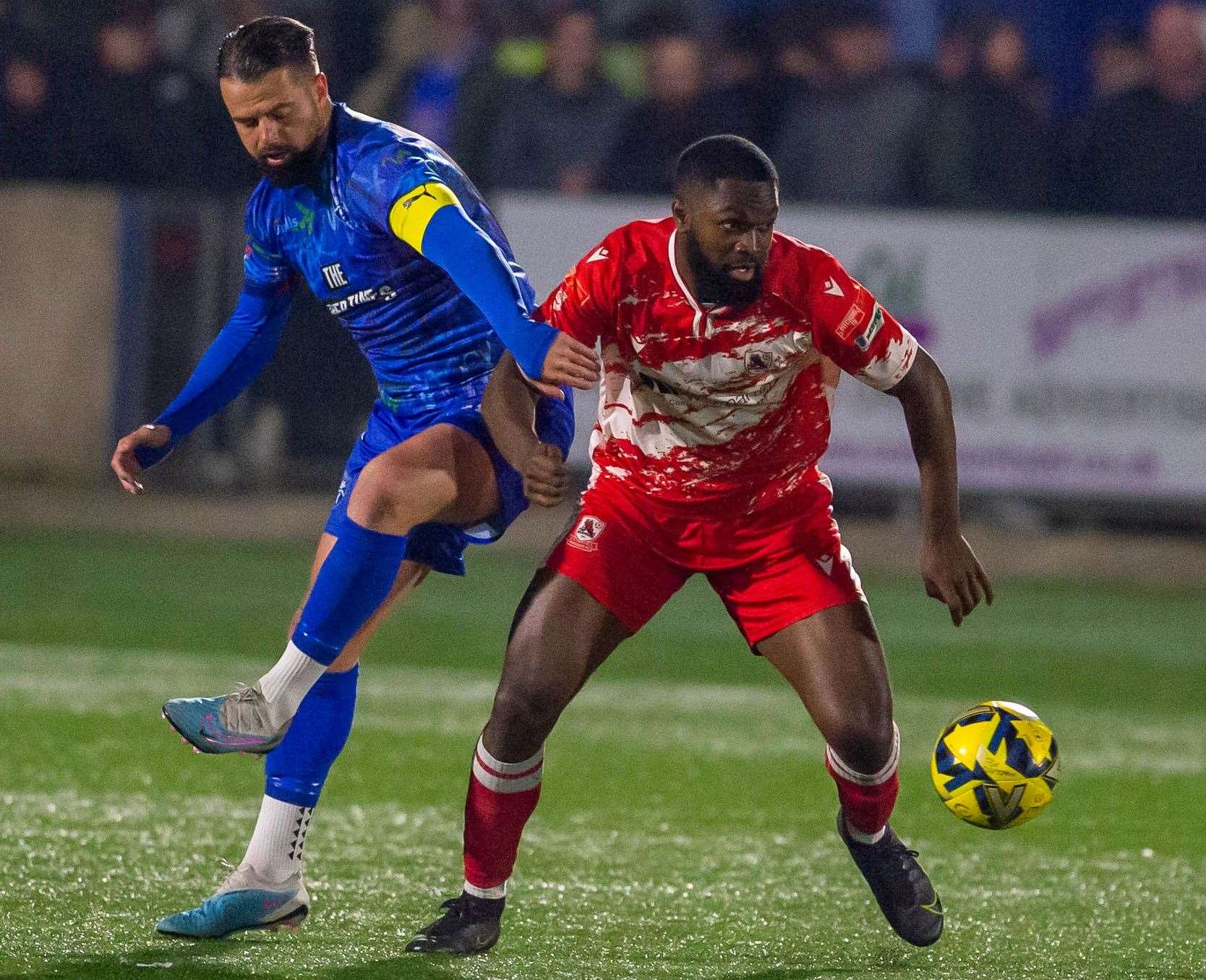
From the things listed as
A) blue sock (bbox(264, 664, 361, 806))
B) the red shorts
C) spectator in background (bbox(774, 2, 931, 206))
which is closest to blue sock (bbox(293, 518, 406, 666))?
blue sock (bbox(264, 664, 361, 806))

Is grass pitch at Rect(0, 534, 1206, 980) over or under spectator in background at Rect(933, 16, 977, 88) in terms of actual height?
under

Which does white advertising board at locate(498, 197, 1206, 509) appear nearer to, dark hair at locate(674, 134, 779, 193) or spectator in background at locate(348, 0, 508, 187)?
spectator in background at locate(348, 0, 508, 187)

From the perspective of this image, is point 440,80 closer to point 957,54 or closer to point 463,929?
point 957,54

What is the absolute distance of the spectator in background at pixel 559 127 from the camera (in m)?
12.6

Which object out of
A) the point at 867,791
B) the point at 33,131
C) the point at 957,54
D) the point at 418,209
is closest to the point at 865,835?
the point at 867,791

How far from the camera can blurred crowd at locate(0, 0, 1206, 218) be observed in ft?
40.6

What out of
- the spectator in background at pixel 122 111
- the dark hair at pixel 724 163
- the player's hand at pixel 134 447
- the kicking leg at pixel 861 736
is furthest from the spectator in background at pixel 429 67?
the kicking leg at pixel 861 736

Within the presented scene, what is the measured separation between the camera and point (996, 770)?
16.0 ft

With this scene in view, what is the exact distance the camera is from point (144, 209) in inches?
516

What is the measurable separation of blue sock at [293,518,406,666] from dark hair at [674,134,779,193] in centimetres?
111

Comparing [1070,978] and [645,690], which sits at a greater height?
[1070,978]

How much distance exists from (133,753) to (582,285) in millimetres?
3311

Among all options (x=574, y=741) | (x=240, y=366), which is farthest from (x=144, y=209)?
(x=240, y=366)

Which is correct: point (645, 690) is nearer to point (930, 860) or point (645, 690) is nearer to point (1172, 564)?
point (930, 860)
